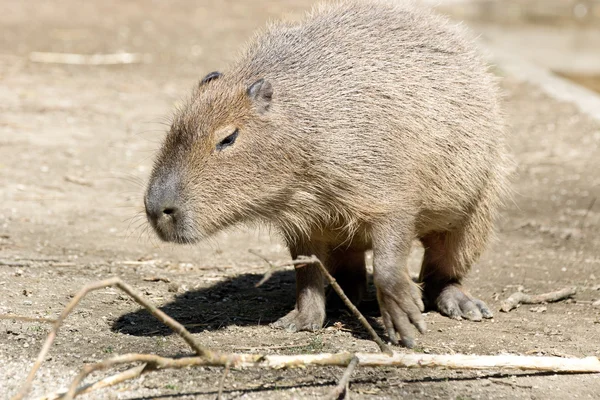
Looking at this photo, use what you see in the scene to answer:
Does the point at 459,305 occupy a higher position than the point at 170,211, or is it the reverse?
the point at 170,211

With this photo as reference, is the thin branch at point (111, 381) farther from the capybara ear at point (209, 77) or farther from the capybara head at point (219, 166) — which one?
the capybara ear at point (209, 77)

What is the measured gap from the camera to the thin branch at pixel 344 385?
3005 mm

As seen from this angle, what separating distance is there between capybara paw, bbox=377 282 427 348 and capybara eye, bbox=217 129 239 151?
2.93 ft

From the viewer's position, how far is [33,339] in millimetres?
3588

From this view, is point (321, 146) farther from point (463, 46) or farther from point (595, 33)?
point (595, 33)

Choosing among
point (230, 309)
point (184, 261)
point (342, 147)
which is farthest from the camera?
point (184, 261)

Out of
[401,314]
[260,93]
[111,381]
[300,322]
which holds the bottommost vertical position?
[300,322]

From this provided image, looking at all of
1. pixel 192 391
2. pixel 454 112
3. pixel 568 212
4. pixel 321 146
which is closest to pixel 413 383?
pixel 192 391

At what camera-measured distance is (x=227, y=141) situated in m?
3.76

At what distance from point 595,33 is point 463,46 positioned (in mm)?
10936

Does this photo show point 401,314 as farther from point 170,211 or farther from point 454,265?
point 170,211

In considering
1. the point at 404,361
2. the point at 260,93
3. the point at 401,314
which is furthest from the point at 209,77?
the point at 404,361

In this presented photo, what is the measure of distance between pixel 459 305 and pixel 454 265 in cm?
22

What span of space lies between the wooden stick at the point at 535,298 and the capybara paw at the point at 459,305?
136mm
